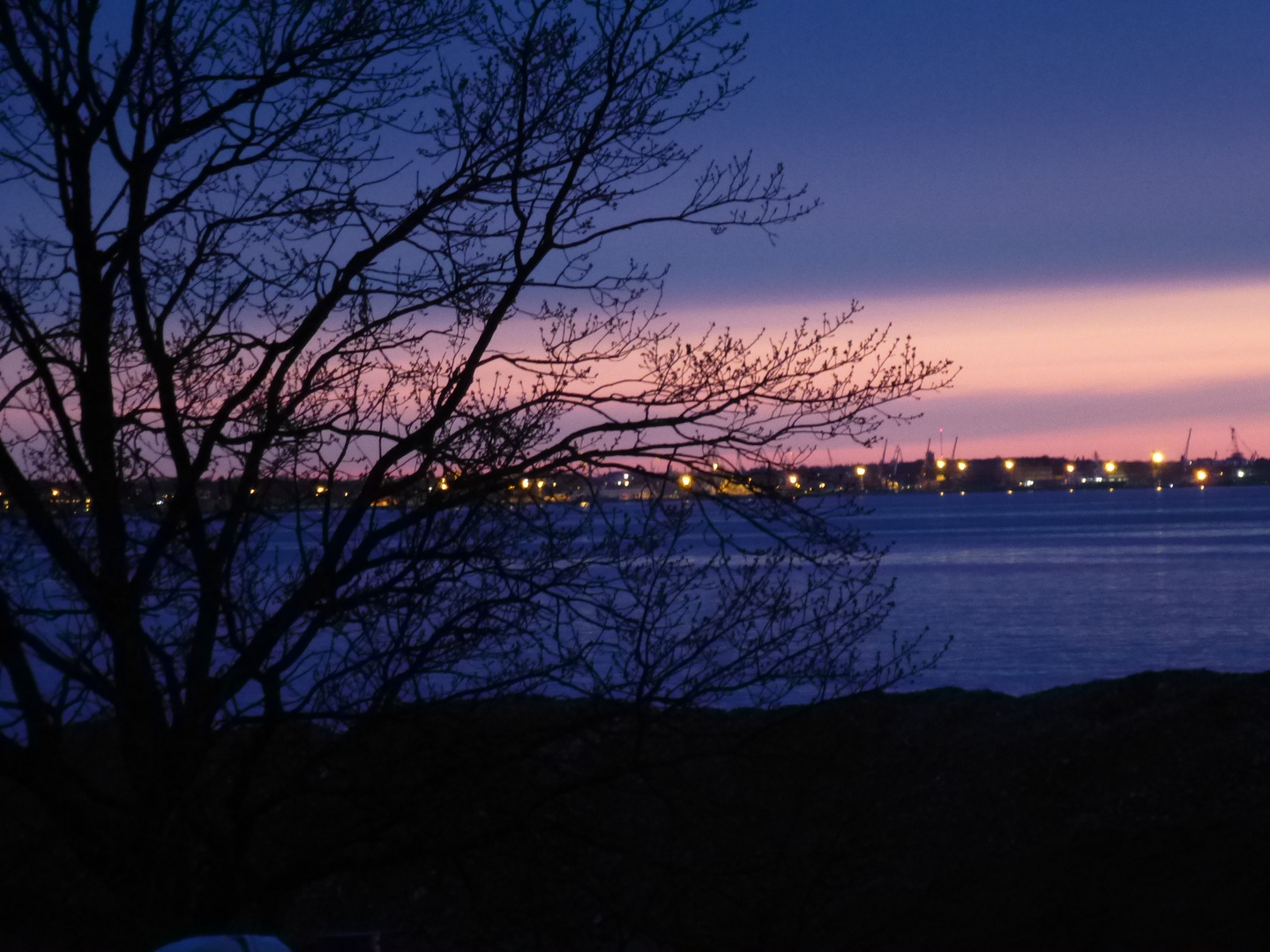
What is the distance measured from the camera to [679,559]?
5922 mm

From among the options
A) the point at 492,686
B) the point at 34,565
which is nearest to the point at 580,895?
the point at 492,686

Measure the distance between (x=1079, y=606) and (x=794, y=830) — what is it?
2719 centimetres

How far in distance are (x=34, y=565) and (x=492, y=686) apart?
1.89 metres

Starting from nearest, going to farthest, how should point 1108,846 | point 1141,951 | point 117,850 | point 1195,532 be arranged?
point 117,850 → point 1141,951 → point 1108,846 → point 1195,532

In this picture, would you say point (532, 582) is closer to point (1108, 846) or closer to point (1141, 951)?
point (1141, 951)

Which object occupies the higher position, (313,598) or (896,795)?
(313,598)

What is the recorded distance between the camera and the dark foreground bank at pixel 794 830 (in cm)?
590

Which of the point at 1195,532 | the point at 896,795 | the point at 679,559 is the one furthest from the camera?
the point at 1195,532

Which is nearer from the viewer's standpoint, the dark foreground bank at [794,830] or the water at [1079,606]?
the dark foreground bank at [794,830]

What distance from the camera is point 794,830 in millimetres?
8133

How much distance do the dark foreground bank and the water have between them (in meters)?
1.35

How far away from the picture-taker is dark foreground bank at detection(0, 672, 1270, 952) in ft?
19.4

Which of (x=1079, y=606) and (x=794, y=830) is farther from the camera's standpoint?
(x=1079, y=606)

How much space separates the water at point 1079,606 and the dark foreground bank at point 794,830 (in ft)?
4.43
